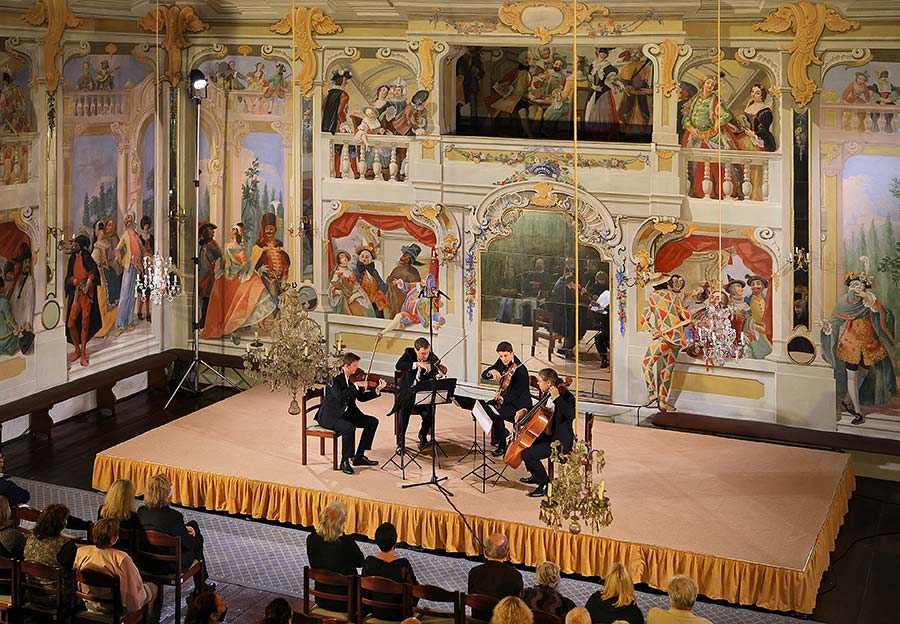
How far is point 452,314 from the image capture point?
16.2 metres

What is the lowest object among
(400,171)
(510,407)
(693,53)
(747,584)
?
(747,584)

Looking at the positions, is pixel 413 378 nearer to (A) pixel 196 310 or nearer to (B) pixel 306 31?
(A) pixel 196 310

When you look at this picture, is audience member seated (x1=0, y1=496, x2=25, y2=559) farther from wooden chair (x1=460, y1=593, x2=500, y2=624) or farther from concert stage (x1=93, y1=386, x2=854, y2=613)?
wooden chair (x1=460, y1=593, x2=500, y2=624)

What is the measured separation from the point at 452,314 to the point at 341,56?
351 centimetres

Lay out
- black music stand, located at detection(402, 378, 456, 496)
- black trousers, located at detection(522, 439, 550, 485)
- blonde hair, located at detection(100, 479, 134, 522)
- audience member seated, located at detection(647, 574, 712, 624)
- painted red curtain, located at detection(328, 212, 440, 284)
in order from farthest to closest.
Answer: painted red curtain, located at detection(328, 212, 440, 284) → black music stand, located at detection(402, 378, 456, 496) → black trousers, located at detection(522, 439, 550, 485) → blonde hair, located at detection(100, 479, 134, 522) → audience member seated, located at detection(647, 574, 712, 624)

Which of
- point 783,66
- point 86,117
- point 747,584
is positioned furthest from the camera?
point 86,117

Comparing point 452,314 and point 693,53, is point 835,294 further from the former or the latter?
point 452,314

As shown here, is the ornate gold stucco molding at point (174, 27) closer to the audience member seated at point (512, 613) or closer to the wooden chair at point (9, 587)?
the wooden chair at point (9, 587)

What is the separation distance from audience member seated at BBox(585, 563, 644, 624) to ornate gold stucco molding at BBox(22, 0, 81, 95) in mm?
9715

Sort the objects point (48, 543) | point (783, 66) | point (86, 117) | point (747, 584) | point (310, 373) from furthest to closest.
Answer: point (86, 117), point (783, 66), point (310, 373), point (747, 584), point (48, 543)

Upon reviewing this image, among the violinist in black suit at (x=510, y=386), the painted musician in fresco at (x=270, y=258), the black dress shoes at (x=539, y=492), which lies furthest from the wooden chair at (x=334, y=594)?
the painted musician in fresco at (x=270, y=258)

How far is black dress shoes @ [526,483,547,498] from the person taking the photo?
12477mm

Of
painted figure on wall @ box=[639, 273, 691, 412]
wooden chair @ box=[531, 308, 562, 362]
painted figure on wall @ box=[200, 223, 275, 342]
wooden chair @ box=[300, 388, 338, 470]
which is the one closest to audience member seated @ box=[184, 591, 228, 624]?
wooden chair @ box=[300, 388, 338, 470]

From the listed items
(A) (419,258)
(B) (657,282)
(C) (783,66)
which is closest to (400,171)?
(A) (419,258)
